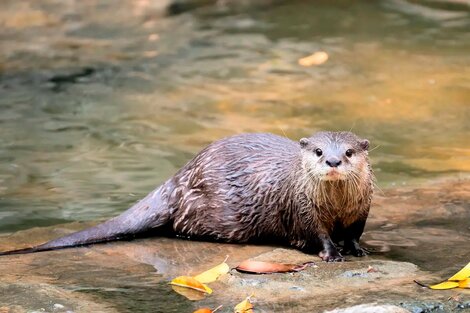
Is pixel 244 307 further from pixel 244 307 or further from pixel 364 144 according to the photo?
pixel 364 144

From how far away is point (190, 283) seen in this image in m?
3.42

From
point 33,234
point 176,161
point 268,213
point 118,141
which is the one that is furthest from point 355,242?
point 118,141

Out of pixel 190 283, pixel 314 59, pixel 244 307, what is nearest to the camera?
pixel 244 307

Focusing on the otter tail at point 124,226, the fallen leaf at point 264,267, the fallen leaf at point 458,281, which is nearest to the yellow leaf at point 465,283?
the fallen leaf at point 458,281

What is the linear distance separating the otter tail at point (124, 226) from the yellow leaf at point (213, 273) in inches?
31.6

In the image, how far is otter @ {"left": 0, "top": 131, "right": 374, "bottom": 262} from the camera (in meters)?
3.95

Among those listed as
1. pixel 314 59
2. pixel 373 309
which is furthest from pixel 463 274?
pixel 314 59

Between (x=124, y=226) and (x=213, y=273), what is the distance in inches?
35.7

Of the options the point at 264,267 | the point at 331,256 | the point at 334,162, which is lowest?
the point at 331,256

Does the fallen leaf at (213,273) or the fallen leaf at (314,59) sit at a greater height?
the fallen leaf at (213,273)

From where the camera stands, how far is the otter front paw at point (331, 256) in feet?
13.0

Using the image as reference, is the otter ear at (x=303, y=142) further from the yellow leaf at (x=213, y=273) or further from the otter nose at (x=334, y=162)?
the yellow leaf at (x=213, y=273)

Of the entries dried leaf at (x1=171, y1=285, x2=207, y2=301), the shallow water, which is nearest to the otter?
the shallow water

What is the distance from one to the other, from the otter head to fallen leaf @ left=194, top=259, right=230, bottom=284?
1.78 ft
